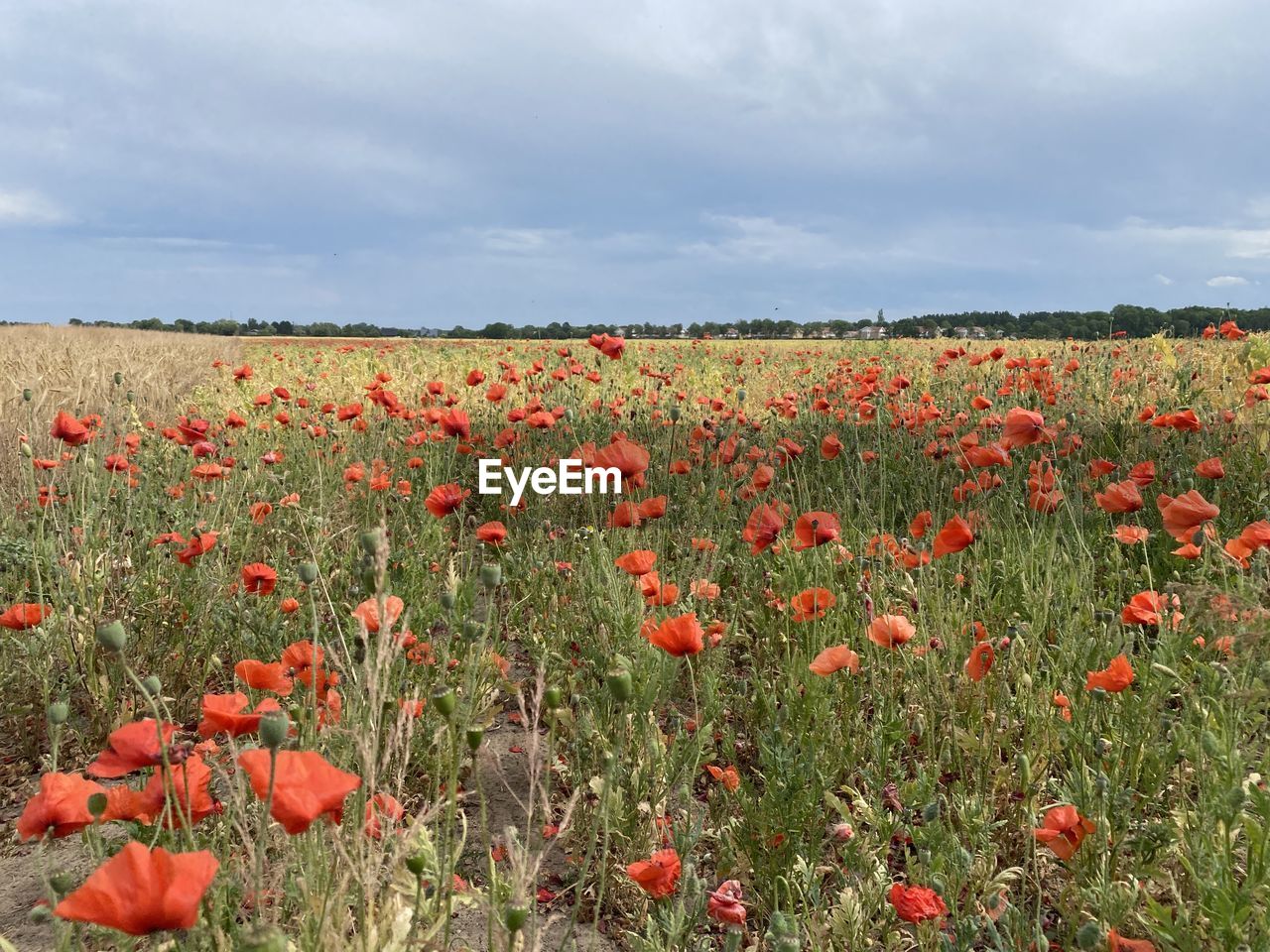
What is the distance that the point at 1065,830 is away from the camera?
1.52m

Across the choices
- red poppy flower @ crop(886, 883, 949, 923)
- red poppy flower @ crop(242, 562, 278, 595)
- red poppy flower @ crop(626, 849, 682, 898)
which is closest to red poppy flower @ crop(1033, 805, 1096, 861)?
red poppy flower @ crop(886, 883, 949, 923)

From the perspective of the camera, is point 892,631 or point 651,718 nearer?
point 892,631

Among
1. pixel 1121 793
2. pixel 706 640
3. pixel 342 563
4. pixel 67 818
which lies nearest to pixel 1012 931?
pixel 1121 793

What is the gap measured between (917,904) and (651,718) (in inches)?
36.4

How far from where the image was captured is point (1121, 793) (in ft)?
5.55

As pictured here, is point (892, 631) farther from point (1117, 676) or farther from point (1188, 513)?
point (1188, 513)

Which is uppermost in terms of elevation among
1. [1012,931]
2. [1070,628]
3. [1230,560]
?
[1230,560]

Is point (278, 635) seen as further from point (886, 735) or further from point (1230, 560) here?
point (1230, 560)

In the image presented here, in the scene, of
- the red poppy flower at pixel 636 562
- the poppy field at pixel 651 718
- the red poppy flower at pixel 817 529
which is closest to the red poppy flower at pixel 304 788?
the poppy field at pixel 651 718

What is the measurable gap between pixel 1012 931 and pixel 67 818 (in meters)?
1.61

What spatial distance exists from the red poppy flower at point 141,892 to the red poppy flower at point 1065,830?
1.34m

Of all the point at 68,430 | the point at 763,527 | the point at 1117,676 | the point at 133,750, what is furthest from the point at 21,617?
the point at 1117,676

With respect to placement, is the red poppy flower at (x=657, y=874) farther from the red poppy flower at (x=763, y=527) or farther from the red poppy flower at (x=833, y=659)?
the red poppy flower at (x=763, y=527)

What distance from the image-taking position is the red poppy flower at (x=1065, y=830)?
4.95 feet
